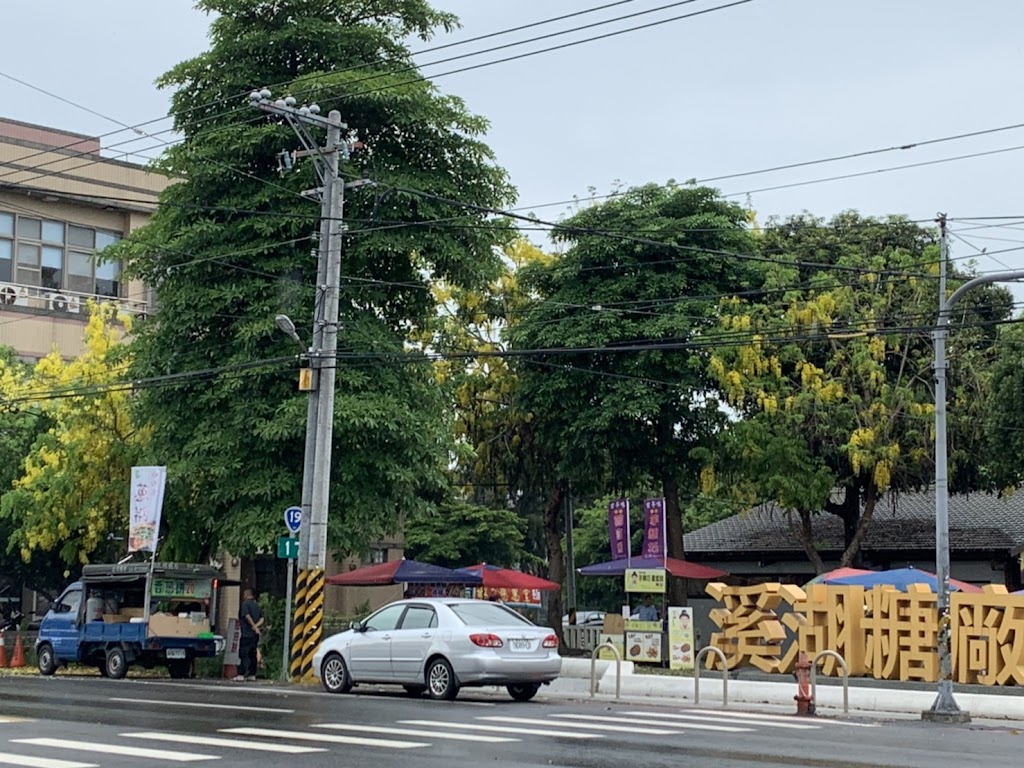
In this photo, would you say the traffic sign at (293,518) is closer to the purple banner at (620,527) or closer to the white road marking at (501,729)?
the purple banner at (620,527)

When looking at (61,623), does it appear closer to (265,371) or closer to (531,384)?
(265,371)

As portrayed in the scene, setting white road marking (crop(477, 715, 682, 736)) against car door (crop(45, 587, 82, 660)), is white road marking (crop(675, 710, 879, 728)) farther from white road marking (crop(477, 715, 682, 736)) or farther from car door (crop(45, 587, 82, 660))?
car door (crop(45, 587, 82, 660))

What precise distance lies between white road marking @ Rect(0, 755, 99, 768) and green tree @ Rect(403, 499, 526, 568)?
46.8m

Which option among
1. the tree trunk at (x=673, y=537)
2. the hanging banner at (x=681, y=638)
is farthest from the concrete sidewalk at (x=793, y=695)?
Answer: the tree trunk at (x=673, y=537)

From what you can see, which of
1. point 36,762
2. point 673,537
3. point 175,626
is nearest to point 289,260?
point 175,626

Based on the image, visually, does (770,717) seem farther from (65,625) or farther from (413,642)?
(65,625)

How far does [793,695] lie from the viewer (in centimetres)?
2494

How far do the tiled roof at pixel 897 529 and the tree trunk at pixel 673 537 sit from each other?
131 inches

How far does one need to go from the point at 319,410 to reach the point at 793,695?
10.6 metres

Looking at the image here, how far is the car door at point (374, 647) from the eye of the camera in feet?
74.5

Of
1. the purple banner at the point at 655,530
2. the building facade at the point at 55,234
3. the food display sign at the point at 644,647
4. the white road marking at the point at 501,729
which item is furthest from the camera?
the building facade at the point at 55,234

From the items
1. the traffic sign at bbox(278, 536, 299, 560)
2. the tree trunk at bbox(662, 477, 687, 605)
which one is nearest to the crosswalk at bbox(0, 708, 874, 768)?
the traffic sign at bbox(278, 536, 299, 560)

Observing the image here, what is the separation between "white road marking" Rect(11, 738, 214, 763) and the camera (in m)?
13.3

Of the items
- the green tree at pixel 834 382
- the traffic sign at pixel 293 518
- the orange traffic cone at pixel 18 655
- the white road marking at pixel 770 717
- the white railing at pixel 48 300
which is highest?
the white railing at pixel 48 300
